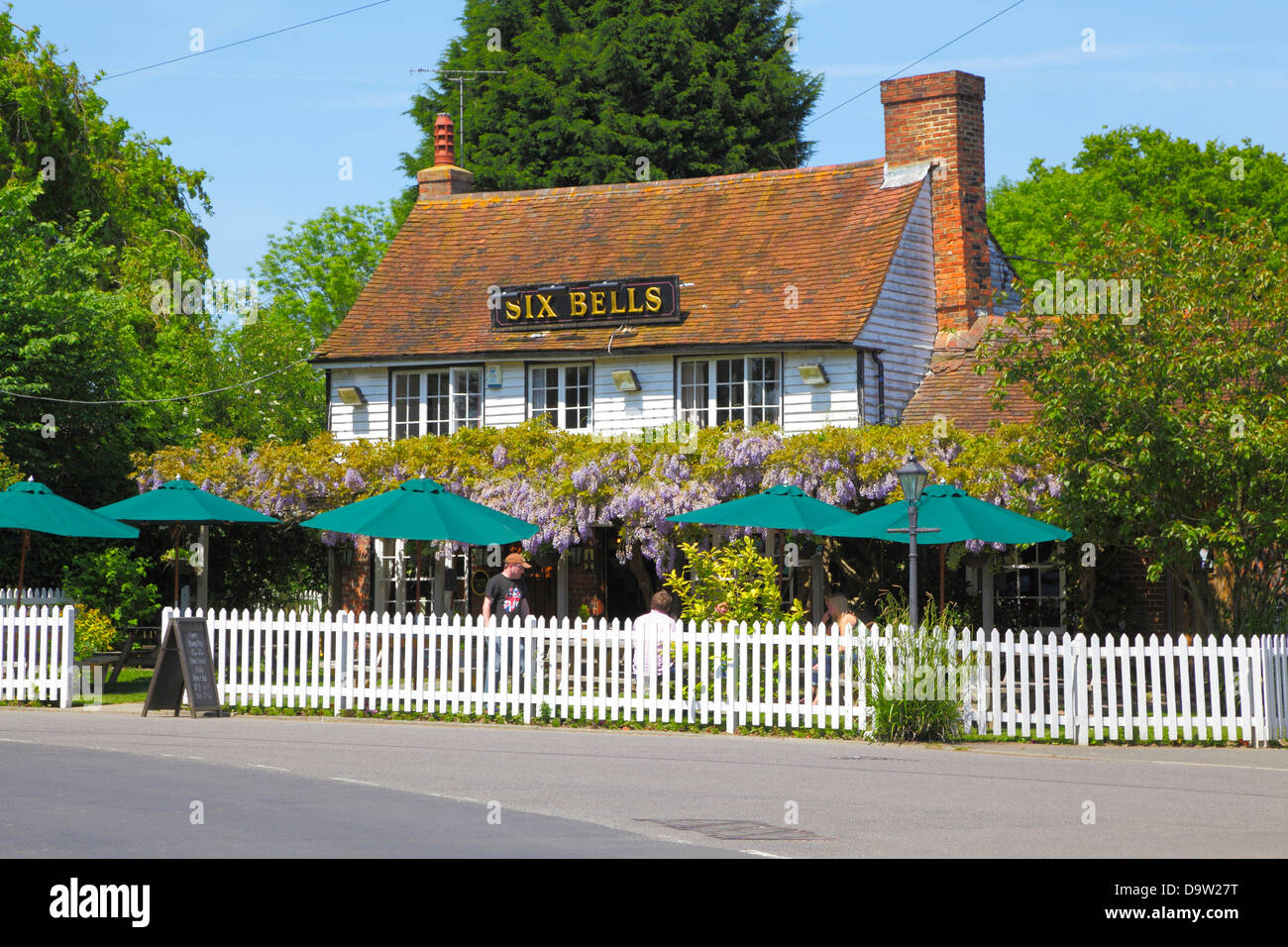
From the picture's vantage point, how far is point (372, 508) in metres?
21.0

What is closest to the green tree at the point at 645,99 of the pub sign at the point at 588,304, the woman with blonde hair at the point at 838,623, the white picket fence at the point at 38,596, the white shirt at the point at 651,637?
the pub sign at the point at 588,304

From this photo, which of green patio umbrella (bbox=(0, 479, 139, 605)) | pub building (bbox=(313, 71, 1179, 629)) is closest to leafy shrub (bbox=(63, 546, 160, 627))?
green patio umbrella (bbox=(0, 479, 139, 605))

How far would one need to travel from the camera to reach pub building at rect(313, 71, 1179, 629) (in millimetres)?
27656

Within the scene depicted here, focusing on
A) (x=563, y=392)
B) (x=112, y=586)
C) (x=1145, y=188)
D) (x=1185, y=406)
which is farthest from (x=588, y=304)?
(x=1145, y=188)

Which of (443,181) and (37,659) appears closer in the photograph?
(37,659)

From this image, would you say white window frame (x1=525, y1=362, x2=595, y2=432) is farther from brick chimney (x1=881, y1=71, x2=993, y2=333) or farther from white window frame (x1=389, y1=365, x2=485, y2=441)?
brick chimney (x1=881, y1=71, x2=993, y2=333)

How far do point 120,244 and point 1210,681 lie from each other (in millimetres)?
35617

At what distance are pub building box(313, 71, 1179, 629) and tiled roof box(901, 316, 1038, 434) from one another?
4 cm

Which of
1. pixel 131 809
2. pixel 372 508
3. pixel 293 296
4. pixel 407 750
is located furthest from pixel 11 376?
pixel 293 296

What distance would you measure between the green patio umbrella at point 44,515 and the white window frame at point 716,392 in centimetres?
950

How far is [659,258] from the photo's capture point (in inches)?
1208

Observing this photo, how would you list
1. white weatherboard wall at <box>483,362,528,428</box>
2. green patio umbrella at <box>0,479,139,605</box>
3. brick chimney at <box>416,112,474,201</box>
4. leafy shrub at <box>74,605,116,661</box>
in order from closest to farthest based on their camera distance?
leafy shrub at <box>74,605,116,661</box>
green patio umbrella at <box>0,479,139,605</box>
white weatherboard wall at <box>483,362,528,428</box>
brick chimney at <box>416,112,474,201</box>

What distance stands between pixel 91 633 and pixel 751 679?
356 inches

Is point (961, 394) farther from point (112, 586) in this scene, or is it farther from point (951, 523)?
point (112, 586)
